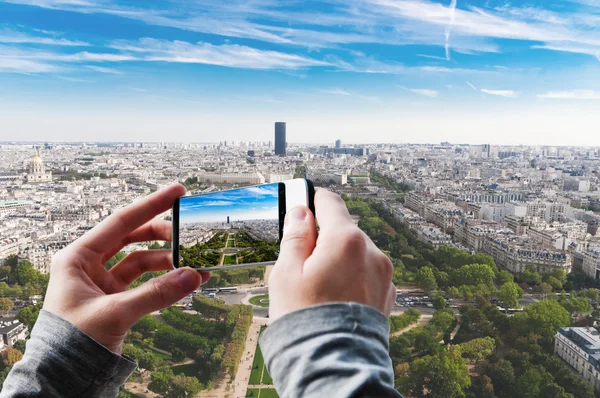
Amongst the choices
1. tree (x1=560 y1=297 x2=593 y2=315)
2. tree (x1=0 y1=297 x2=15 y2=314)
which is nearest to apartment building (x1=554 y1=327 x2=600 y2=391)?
tree (x1=560 y1=297 x2=593 y2=315)

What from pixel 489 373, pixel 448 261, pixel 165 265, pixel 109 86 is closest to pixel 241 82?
pixel 109 86

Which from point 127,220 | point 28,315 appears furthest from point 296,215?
point 28,315

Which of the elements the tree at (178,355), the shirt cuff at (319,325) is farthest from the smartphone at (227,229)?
the tree at (178,355)

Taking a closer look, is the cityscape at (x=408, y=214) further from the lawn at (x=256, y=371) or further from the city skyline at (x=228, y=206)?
the lawn at (x=256, y=371)

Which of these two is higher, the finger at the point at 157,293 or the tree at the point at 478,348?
the finger at the point at 157,293

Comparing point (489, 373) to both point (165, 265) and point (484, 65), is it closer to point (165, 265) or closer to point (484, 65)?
point (165, 265)

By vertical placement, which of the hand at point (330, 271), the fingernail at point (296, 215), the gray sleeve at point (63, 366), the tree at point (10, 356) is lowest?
the tree at point (10, 356)
